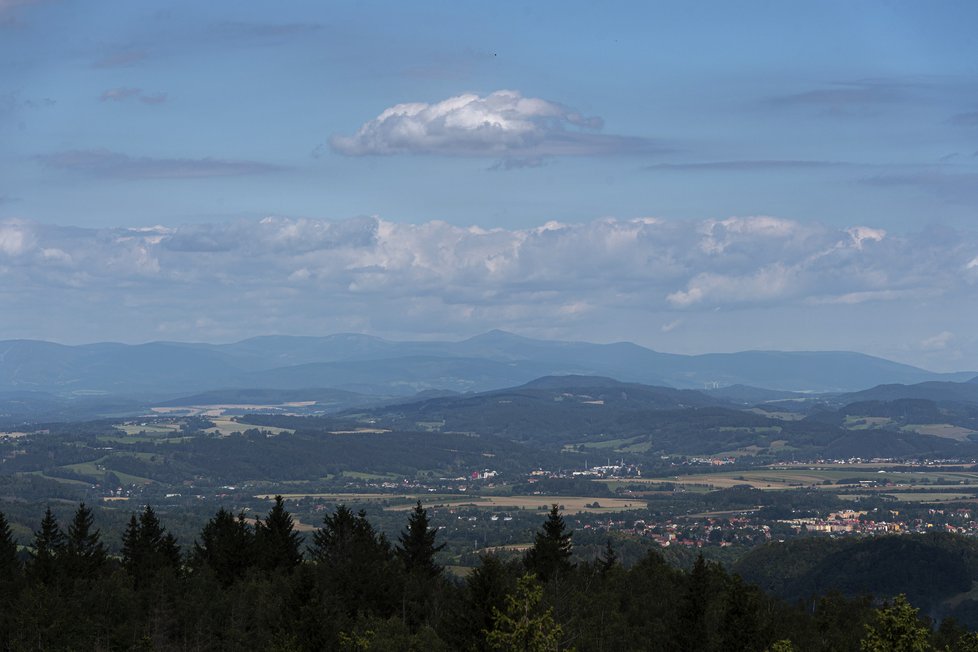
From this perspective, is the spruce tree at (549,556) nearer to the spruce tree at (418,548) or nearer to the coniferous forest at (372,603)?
the coniferous forest at (372,603)

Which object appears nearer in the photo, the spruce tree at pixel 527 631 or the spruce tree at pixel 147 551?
the spruce tree at pixel 527 631

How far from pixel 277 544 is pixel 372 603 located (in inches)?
950

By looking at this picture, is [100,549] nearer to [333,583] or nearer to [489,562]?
[333,583]

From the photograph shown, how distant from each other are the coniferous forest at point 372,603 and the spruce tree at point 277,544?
14 cm

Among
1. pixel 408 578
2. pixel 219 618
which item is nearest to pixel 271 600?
pixel 219 618

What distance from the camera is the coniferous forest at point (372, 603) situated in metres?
61.0

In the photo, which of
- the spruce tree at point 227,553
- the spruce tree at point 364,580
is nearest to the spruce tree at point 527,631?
the spruce tree at point 364,580

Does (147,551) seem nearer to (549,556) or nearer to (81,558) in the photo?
(81,558)

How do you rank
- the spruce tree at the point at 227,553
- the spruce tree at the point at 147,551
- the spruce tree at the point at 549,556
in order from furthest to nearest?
1. the spruce tree at the point at 147,551
2. the spruce tree at the point at 227,553
3. the spruce tree at the point at 549,556

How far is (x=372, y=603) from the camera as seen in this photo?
88562 millimetres

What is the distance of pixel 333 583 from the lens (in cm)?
9188

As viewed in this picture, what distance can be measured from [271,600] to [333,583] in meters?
6.17

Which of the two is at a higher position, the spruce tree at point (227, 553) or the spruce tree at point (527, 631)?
the spruce tree at point (527, 631)

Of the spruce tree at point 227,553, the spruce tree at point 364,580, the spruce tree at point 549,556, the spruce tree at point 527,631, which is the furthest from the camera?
the spruce tree at point 227,553
